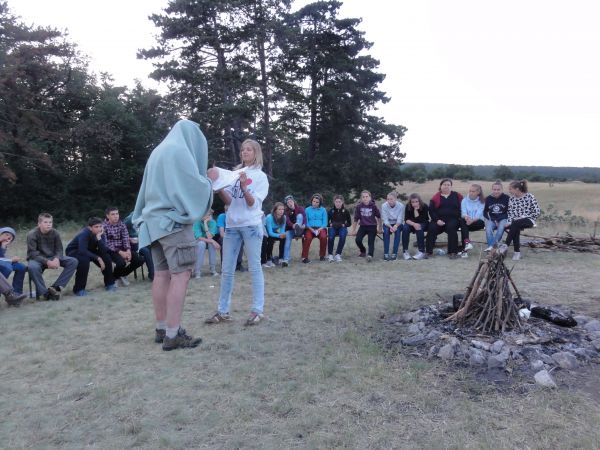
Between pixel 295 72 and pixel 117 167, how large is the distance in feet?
32.4

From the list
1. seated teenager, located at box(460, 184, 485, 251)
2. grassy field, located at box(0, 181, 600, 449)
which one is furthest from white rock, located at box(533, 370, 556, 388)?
seated teenager, located at box(460, 184, 485, 251)

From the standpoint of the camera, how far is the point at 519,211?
9.21 meters

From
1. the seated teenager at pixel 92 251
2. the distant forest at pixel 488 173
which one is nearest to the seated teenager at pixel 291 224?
the seated teenager at pixel 92 251

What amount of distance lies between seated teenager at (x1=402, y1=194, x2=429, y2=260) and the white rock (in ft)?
20.5

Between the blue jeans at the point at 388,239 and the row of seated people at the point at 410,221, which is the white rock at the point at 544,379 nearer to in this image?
the row of seated people at the point at 410,221

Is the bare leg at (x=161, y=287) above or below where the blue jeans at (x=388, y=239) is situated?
above

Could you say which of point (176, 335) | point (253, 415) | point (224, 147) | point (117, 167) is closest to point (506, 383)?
point (253, 415)

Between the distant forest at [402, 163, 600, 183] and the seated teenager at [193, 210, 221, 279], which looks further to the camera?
the distant forest at [402, 163, 600, 183]

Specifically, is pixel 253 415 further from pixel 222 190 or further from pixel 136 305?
pixel 136 305

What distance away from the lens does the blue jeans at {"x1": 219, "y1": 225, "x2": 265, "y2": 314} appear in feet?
15.1

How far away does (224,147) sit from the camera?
68.5 feet

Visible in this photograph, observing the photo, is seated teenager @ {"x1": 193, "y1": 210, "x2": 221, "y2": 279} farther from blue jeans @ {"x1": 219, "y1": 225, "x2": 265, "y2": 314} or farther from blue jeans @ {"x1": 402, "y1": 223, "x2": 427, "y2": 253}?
blue jeans @ {"x1": 402, "y1": 223, "x2": 427, "y2": 253}

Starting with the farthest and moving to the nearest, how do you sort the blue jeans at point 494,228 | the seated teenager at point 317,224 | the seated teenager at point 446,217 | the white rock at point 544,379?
the seated teenager at point 446,217 < the seated teenager at point 317,224 < the blue jeans at point 494,228 < the white rock at point 544,379

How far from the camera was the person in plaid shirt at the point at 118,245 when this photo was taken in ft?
23.7
